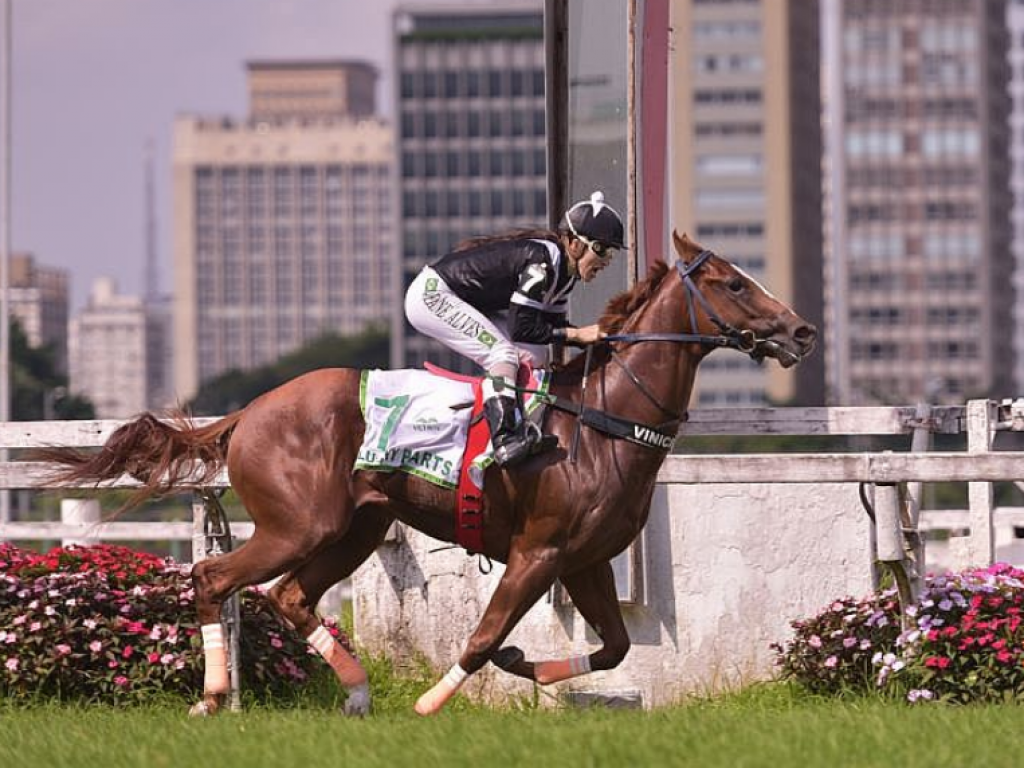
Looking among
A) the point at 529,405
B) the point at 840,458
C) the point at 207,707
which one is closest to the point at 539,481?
the point at 529,405

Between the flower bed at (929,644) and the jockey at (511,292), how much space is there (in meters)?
2.32

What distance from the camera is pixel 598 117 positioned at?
44.0 ft

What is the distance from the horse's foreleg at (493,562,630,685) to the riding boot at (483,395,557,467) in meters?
0.80

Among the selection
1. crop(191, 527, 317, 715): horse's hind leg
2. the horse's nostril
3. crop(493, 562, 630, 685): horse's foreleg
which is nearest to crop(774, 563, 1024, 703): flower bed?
crop(493, 562, 630, 685): horse's foreleg

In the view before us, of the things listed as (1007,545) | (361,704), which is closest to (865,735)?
(361,704)

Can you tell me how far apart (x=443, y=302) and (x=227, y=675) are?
227 cm

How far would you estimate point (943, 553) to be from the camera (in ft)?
66.4

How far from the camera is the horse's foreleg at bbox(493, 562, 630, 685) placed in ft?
35.1

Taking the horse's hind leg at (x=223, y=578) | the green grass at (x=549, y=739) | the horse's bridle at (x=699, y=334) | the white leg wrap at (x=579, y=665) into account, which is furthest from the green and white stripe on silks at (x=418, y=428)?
the green grass at (x=549, y=739)

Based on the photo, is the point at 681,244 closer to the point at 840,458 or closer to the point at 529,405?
the point at 529,405

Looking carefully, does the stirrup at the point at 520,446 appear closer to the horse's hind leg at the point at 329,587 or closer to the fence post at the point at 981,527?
the horse's hind leg at the point at 329,587

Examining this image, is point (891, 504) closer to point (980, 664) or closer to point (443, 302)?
point (980, 664)

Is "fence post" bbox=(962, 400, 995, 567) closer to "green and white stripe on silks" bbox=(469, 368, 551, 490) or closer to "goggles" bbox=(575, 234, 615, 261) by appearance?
"goggles" bbox=(575, 234, 615, 261)

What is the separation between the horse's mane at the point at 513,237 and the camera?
35.4 ft
